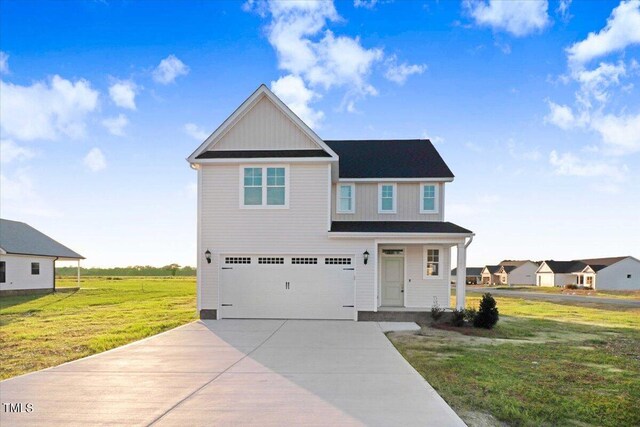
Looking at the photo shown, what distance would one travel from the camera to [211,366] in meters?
7.71

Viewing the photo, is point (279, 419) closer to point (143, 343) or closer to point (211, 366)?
point (211, 366)

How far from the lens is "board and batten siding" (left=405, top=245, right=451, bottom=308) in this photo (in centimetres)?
1566

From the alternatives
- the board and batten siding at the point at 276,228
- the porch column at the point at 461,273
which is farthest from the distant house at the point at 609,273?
the board and batten siding at the point at 276,228

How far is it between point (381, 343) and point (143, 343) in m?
6.23

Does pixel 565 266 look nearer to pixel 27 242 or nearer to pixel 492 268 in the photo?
pixel 492 268

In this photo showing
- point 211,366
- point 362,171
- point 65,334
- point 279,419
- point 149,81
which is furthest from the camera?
point 362,171

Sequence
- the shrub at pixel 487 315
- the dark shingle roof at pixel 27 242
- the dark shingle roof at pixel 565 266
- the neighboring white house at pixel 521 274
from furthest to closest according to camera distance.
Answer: the neighboring white house at pixel 521 274 < the dark shingle roof at pixel 565 266 < the dark shingle roof at pixel 27 242 < the shrub at pixel 487 315

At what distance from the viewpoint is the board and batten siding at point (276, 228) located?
46.9ft

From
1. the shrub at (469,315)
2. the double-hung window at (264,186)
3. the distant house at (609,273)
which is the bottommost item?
the distant house at (609,273)

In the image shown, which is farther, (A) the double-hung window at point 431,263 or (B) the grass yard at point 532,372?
(A) the double-hung window at point 431,263

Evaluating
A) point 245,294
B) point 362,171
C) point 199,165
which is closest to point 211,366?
point 245,294

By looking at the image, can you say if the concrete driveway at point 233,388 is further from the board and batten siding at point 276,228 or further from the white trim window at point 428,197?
the white trim window at point 428,197

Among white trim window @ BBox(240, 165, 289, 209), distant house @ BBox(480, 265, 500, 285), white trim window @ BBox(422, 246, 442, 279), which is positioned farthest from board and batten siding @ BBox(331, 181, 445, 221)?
distant house @ BBox(480, 265, 500, 285)

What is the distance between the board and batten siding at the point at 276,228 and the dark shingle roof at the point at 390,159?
3.22 metres
